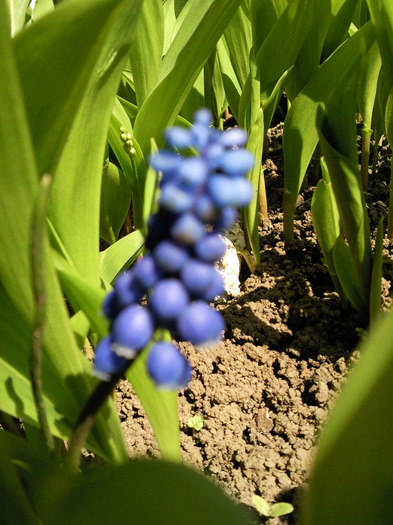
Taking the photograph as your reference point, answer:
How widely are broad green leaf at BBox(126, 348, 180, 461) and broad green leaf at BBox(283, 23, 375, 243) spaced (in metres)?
0.82

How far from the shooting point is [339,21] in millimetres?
1637

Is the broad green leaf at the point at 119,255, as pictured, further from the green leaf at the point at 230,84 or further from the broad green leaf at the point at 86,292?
the green leaf at the point at 230,84

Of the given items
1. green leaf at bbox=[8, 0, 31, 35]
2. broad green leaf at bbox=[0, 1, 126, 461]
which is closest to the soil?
broad green leaf at bbox=[0, 1, 126, 461]

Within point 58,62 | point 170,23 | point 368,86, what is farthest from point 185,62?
point 170,23

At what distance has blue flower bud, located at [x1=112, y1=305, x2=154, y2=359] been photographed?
349 mm

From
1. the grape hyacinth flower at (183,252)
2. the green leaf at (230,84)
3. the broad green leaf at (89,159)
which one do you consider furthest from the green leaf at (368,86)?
the grape hyacinth flower at (183,252)

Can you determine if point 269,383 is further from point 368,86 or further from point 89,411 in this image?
point 368,86

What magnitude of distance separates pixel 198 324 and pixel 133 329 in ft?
0.14

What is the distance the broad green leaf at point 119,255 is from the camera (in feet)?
3.61

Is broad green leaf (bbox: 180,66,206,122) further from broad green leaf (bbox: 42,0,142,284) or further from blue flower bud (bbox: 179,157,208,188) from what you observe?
blue flower bud (bbox: 179,157,208,188)

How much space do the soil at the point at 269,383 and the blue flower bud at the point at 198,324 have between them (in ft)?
2.30

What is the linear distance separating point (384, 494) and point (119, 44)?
2.05 feet

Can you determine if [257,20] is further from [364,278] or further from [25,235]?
[25,235]

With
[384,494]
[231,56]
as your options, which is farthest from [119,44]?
[231,56]
